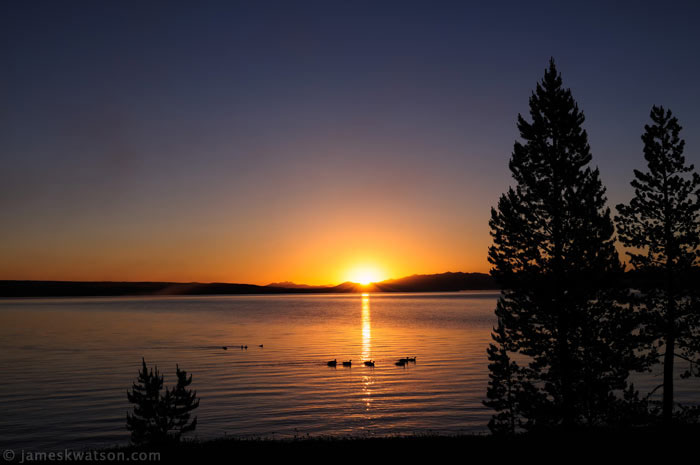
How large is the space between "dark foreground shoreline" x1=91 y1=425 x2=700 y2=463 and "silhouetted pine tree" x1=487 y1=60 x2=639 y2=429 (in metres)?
6.94

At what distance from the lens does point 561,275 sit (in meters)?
31.1

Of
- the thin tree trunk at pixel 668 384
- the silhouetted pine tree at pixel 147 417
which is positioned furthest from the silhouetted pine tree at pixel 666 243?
the silhouetted pine tree at pixel 147 417

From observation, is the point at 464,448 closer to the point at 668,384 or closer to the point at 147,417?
the point at 147,417

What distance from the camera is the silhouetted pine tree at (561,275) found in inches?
1210

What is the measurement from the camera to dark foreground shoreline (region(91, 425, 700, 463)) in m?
20.6

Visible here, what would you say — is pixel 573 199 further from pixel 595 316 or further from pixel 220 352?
pixel 220 352

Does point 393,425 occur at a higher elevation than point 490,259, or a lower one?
lower

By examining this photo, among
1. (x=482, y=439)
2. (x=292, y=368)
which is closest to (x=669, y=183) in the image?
(x=482, y=439)

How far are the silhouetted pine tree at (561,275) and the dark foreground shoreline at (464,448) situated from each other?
273 inches

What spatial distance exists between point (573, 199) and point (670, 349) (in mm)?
11902

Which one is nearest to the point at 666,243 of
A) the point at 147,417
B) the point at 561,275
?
the point at 561,275

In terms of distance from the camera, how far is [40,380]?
53.3 meters

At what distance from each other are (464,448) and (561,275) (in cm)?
1385

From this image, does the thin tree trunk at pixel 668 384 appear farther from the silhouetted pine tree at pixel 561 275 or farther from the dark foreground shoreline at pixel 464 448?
the dark foreground shoreline at pixel 464 448
